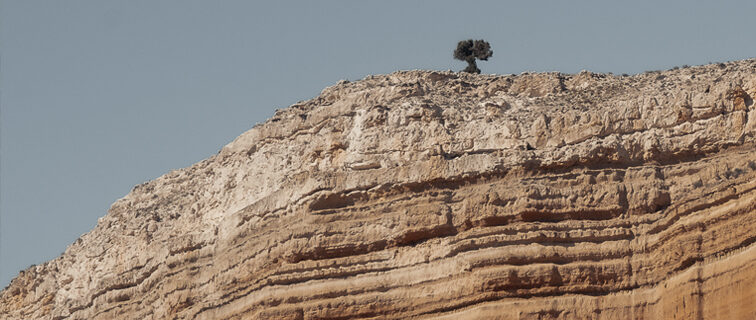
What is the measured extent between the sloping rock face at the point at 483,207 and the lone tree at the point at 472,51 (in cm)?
674

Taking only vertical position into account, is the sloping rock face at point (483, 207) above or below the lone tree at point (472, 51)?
below

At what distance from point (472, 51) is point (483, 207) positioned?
11830 millimetres

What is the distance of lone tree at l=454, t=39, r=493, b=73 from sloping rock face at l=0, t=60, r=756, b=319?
674 centimetres

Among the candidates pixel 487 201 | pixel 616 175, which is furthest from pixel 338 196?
pixel 616 175

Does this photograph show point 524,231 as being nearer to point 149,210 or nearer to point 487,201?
point 487,201

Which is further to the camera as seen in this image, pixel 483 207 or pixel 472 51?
pixel 472 51

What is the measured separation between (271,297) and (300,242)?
1209 millimetres

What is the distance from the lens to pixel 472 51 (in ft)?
148

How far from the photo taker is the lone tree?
148 feet

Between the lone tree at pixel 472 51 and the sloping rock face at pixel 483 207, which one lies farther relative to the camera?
the lone tree at pixel 472 51

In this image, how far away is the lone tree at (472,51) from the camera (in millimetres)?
45031

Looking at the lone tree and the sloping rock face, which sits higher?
the lone tree

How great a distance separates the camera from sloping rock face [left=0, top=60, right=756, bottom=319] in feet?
107

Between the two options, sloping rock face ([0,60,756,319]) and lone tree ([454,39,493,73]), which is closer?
sloping rock face ([0,60,756,319])
